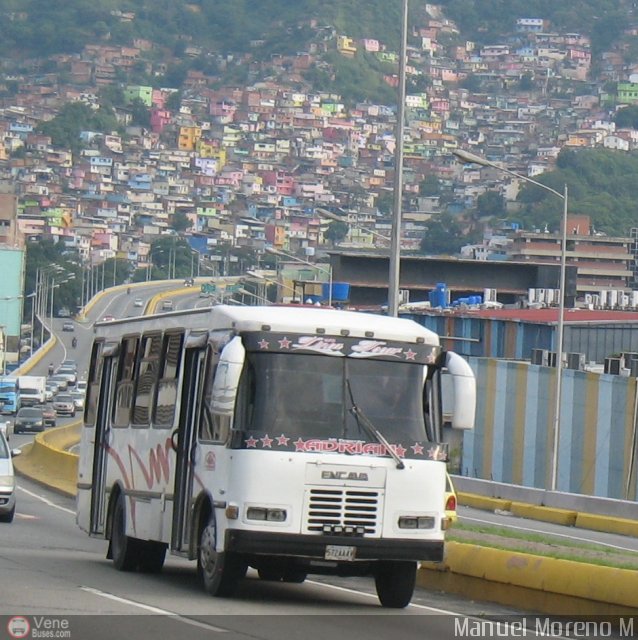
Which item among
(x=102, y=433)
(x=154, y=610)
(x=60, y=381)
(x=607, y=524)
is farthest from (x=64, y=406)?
(x=154, y=610)

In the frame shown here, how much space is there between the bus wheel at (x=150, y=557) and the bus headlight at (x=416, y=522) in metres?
3.85

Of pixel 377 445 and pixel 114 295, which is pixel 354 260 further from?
pixel 114 295

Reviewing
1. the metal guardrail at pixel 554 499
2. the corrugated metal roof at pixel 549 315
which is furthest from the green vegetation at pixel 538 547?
the corrugated metal roof at pixel 549 315

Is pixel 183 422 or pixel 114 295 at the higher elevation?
pixel 183 422

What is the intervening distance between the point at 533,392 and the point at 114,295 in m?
153

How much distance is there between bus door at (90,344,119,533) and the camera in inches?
782

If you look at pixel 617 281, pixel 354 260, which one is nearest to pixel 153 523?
pixel 354 260

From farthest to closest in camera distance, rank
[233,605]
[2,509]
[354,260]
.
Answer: [354,260], [2,509], [233,605]

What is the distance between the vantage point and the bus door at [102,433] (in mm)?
19859

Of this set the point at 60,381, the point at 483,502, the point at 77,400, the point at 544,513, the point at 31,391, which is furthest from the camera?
the point at 60,381

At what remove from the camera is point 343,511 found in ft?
49.8

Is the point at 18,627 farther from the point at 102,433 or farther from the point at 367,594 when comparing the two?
the point at 102,433

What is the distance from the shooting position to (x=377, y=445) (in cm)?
1536

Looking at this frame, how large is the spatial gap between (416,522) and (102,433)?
18.8 feet
